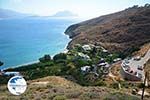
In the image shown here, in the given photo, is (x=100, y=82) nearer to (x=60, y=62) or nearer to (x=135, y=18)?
(x=60, y=62)

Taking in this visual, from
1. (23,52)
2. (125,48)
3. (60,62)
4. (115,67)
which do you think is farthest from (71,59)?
(23,52)

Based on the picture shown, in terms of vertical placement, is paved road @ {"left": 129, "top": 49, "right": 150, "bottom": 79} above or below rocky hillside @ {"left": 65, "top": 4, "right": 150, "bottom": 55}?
below

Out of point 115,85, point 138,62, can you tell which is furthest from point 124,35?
point 115,85

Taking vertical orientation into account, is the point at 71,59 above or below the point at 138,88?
above

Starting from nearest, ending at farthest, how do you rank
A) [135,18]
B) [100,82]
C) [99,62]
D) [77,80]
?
[100,82] < [77,80] < [99,62] < [135,18]
